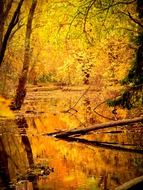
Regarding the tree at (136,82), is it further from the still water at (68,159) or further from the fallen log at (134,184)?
the fallen log at (134,184)

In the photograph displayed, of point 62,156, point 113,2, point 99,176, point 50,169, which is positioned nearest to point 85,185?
point 99,176

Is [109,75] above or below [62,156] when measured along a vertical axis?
above

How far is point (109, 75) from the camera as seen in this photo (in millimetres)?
30125

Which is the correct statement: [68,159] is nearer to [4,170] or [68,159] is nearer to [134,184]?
[4,170]

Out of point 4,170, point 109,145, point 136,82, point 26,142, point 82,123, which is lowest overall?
point 4,170

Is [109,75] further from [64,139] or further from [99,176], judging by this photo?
[99,176]

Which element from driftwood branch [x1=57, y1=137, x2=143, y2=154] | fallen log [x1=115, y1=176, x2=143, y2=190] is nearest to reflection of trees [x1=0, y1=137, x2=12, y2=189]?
driftwood branch [x1=57, y1=137, x2=143, y2=154]

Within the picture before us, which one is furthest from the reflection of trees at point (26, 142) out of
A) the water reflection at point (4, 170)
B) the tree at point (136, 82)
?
the tree at point (136, 82)

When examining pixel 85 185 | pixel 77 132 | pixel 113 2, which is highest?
pixel 113 2

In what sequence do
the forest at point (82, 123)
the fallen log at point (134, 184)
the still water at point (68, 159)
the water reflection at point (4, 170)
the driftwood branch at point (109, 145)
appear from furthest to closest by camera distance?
the driftwood branch at point (109, 145), the forest at point (82, 123), the water reflection at point (4, 170), the still water at point (68, 159), the fallen log at point (134, 184)

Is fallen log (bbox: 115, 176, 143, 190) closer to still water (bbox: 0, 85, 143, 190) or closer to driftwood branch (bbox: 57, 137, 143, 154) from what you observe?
still water (bbox: 0, 85, 143, 190)

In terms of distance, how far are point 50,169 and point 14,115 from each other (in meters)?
12.2

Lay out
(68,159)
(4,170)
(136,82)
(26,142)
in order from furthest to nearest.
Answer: (136,82) < (26,142) < (68,159) < (4,170)

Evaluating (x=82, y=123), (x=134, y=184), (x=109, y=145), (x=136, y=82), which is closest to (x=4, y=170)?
(x=109, y=145)
